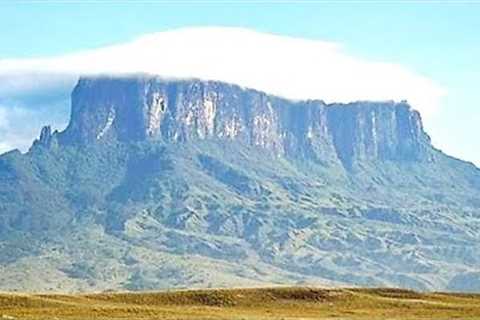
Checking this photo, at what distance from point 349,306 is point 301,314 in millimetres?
15461

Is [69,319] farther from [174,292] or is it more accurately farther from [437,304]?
[437,304]

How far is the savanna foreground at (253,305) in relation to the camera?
14025cm

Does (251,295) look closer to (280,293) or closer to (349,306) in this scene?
(280,293)

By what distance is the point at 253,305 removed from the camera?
166 meters

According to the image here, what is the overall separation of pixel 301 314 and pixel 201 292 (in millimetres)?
25447

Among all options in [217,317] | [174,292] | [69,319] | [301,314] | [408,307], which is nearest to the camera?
[69,319]

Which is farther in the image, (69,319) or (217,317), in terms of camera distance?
(217,317)

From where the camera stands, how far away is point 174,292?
17238cm

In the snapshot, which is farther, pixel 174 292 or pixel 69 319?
pixel 174 292

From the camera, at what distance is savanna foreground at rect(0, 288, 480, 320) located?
140 meters

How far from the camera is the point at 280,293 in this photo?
175125 millimetres

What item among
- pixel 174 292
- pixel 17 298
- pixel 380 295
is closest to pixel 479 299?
pixel 380 295

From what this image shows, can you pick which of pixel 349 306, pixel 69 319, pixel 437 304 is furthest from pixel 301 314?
pixel 69 319

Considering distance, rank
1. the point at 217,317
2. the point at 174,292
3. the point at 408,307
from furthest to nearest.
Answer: the point at 174,292, the point at 408,307, the point at 217,317
